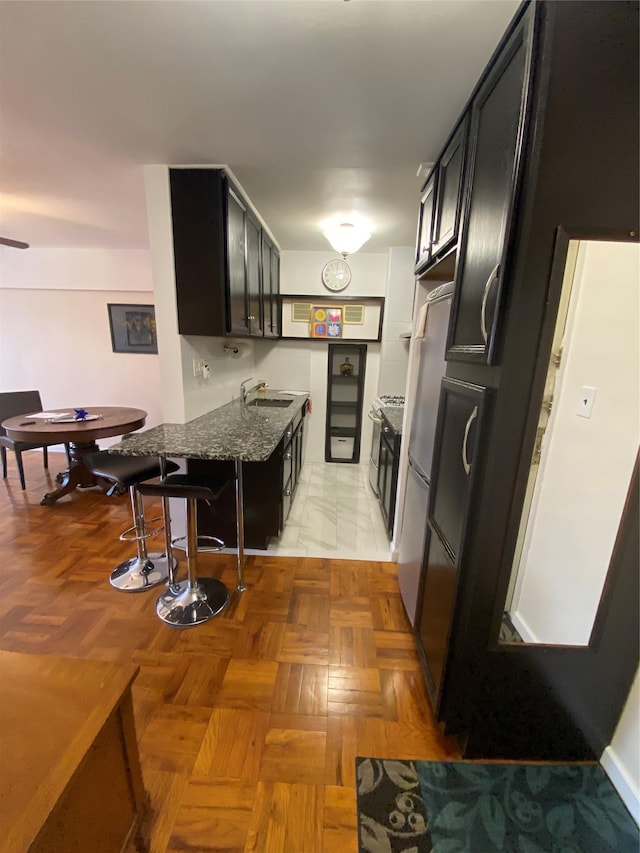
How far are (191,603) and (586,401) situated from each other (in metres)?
2.19

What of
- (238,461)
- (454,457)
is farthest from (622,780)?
(238,461)

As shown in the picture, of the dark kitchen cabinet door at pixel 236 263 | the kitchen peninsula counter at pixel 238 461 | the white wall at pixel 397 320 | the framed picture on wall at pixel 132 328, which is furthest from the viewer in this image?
the framed picture on wall at pixel 132 328

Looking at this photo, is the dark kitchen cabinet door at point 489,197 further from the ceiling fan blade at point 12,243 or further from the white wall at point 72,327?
the ceiling fan blade at point 12,243

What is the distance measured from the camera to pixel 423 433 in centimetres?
168

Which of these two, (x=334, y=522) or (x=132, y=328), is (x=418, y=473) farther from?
(x=132, y=328)

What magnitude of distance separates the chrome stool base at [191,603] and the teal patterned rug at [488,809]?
3.35 feet

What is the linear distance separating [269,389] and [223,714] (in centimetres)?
325

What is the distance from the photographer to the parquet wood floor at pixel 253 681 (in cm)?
108

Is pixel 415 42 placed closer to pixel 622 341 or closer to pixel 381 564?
pixel 622 341

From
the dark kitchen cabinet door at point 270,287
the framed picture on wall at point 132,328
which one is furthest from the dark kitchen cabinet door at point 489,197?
the framed picture on wall at point 132,328

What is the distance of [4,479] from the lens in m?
3.48

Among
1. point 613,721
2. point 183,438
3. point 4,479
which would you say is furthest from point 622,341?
point 4,479

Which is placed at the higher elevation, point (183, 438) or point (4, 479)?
point (183, 438)

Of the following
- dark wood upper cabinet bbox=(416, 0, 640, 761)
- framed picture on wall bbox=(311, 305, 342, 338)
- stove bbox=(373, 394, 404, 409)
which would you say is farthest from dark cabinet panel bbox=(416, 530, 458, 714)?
framed picture on wall bbox=(311, 305, 342, 338)
